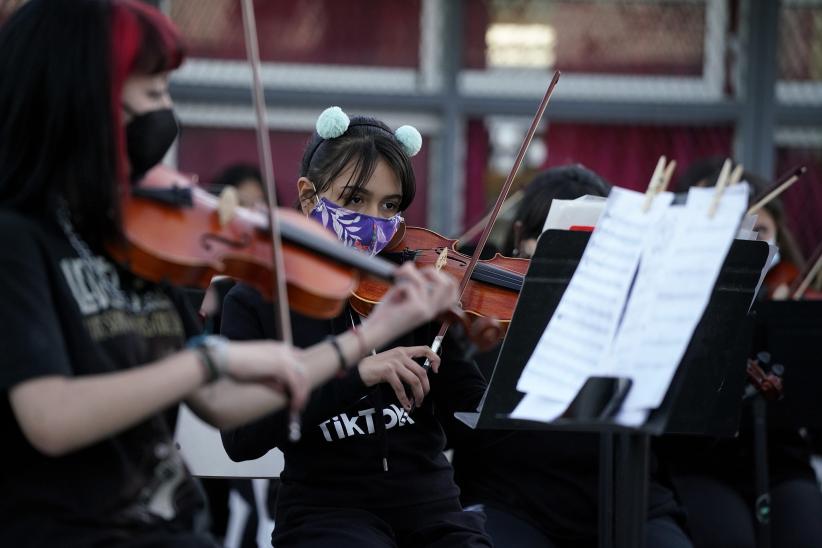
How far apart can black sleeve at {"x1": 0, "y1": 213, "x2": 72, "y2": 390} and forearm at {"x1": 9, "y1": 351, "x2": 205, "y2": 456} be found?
0.07ft

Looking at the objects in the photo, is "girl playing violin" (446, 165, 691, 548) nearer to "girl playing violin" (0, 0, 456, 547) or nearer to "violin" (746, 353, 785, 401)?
"violin" (746, 353, 785, 401)

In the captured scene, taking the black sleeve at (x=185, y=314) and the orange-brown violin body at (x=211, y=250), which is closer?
the orange-brown violin body at (x=211, y=250)

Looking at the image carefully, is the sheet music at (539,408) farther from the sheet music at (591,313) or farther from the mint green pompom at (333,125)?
the mint green pompom at (333,125)

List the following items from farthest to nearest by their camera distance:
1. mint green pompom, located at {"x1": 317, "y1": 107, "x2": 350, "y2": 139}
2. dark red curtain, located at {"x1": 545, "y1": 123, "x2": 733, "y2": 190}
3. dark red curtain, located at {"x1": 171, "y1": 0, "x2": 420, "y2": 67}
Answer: dark red curtain, located at {"x1": 545, "y1": 123, "x2": 733, "y2": 190} < dark red curtain, located at {"x1": 171, "y1": 0, "x2": 420, "y2": 67} < mint green pompom, located at {"x1": 317, "y1": 107, "x2": 350, "y2": 139}

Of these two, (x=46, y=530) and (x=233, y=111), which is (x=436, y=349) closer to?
(x=46, y=530)

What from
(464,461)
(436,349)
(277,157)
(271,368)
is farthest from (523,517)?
(277,157)

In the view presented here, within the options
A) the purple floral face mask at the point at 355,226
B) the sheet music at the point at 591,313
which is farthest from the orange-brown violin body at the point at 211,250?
the purple floral face mask at the point at 355,226

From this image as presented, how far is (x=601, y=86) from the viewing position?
520cm

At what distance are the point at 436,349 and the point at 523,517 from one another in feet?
1.89

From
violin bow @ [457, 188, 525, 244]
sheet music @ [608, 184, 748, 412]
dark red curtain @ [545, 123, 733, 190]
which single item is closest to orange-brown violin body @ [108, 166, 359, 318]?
sheet music @ [608, 184, 748, 412]

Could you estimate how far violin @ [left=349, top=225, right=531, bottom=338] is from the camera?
2.54 metres

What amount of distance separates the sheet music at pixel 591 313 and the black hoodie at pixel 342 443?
449 mm

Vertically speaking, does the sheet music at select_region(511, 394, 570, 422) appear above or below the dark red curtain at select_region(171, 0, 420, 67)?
below

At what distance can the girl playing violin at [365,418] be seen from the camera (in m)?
2.13
